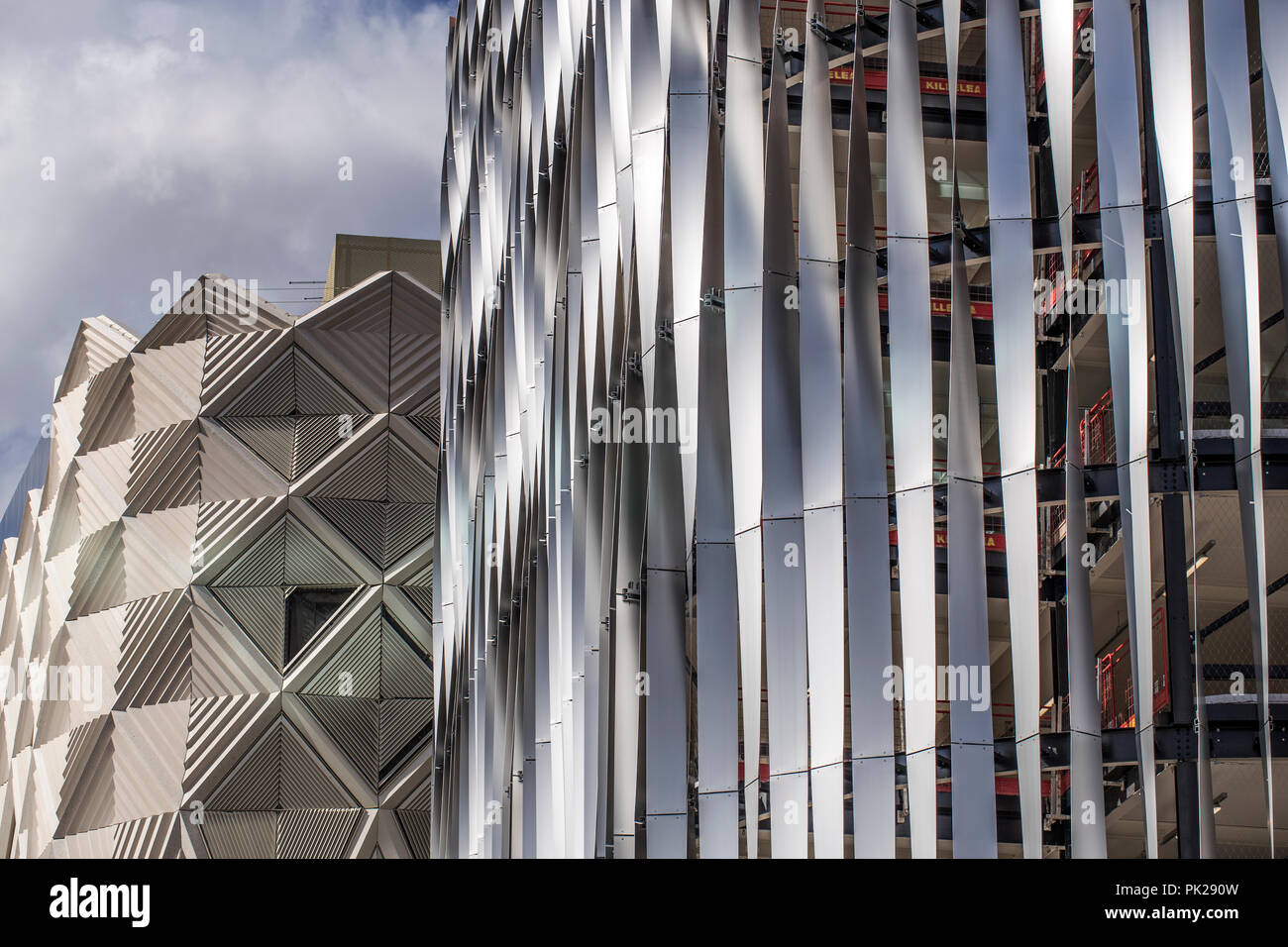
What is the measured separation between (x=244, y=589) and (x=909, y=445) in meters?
25.8

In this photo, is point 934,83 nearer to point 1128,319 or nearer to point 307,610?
point 1128,319

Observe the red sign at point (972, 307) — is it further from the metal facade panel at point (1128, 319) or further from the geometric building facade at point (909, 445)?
the metal facade panel at point (1128, 319)

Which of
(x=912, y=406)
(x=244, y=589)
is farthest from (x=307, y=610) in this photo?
(x=912, y=406)

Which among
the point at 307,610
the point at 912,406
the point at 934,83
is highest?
the point at 934,83

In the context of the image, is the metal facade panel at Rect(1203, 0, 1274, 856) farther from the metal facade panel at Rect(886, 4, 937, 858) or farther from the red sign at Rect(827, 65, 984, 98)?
the red sign at Rect(827, 65, 984, 98)

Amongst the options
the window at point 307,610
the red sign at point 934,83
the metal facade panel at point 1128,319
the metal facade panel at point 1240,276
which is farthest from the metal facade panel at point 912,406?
the window at point 307,610

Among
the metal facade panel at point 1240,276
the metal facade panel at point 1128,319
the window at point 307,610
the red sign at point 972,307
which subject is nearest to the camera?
the metal facade panel at point 1240,276

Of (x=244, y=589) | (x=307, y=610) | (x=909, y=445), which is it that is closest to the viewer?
(x=909, y=445)

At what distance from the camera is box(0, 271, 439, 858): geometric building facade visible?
33438 millimetres

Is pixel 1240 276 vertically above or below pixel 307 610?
above

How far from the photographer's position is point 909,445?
12.0 m

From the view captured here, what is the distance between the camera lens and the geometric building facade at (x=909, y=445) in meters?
11.0

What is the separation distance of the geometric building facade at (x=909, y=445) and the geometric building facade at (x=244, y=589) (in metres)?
16.5

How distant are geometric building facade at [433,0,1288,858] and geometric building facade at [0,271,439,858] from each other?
54.2ft
